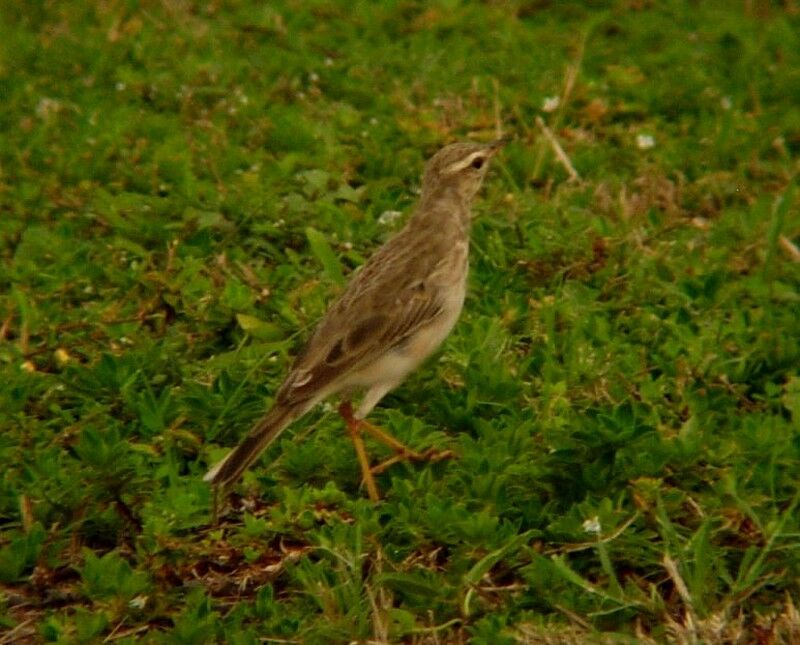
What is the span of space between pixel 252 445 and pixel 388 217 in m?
2.56

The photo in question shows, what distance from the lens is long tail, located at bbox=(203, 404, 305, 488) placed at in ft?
23.2

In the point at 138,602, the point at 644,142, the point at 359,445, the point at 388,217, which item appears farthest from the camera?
the point at 644,142

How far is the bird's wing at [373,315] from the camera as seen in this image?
743cm

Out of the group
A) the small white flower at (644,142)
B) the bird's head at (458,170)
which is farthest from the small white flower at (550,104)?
the bird's head at (458,170)

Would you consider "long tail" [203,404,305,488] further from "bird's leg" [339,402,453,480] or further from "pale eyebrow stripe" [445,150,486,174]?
"pale eyebrow stripe" [445,150,486,174]

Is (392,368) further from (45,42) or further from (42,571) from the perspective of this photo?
(45,42)

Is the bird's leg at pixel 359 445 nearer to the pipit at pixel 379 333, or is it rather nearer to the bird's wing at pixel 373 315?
the pipit at pixel 379 333

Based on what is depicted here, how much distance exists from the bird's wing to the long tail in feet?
0.22

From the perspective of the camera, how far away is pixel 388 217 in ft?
30.9

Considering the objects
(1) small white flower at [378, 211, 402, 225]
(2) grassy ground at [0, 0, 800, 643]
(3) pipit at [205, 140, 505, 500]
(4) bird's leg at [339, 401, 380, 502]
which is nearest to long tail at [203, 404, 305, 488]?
(3) pipit at [205, 140, 505, 500]

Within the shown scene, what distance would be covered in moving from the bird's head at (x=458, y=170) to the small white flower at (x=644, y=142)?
183 cm

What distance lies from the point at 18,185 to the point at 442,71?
277 centimetres

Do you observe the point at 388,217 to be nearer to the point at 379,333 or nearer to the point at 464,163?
the point at 464,163

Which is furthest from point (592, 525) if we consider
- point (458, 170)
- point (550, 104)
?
point (550, 104)
